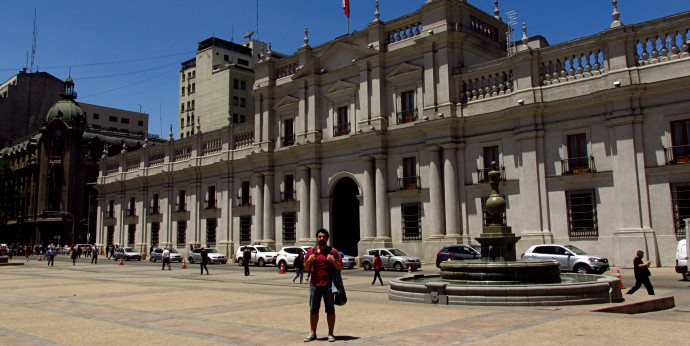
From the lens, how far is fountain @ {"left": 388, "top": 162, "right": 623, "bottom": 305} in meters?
13.3

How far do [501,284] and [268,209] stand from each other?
3204 cm

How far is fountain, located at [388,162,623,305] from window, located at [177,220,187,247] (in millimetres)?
39933

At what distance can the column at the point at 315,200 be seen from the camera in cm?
4125

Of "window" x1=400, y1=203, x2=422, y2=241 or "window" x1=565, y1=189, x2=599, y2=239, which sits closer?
"window" x1=565, y1=189, x2=599, y2=239

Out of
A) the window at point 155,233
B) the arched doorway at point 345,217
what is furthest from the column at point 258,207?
the window at point 155,233

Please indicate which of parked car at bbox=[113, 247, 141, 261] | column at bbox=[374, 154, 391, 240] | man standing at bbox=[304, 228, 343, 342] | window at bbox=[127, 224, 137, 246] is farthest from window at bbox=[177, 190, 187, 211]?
man standing at bbox=[304, 228, 343, 342]

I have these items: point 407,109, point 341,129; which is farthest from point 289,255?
point 407,109

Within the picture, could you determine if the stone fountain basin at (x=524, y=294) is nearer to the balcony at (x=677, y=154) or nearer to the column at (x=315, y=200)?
the balcony at (x=677, y=154)

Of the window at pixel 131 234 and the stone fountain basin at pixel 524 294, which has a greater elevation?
the window at pixel 131 234

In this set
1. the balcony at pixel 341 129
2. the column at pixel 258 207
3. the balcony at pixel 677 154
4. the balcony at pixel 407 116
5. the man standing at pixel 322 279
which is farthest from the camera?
the column at pixel 258 207

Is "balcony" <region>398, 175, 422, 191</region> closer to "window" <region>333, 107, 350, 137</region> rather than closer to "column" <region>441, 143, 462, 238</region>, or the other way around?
"column" <region>441, 143, 462, 238</region>

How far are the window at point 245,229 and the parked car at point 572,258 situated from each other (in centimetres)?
2711

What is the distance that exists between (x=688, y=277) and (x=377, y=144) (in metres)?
20.8

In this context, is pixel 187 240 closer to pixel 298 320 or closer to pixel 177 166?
pixel 177 166
